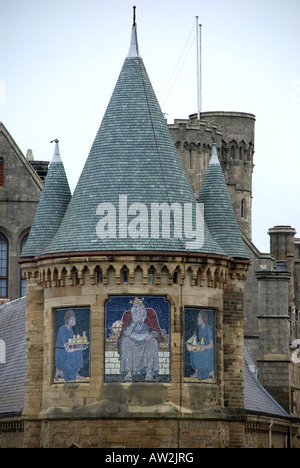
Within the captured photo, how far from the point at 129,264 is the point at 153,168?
3946mm

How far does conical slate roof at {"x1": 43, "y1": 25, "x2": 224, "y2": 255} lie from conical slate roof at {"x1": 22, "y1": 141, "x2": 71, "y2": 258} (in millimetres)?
874

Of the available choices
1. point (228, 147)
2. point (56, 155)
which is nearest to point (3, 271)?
point (56, 155)

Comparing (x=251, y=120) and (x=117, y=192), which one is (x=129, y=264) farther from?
(x=251, y=120)

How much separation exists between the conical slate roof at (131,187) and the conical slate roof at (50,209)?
2.87 feet

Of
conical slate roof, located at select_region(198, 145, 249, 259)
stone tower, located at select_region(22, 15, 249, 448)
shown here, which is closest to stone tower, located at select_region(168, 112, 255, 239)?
conical slate roof, located at select_region(198, 145, 249, 259)

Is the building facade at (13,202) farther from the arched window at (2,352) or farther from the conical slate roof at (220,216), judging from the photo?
the conical slate roof at (220,216)

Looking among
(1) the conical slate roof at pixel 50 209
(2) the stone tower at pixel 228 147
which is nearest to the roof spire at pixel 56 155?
(1) the conical slate roof at pixel 50 209

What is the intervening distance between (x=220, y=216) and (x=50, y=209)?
6.15 m

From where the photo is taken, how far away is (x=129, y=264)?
264ft

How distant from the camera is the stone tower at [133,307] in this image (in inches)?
3150

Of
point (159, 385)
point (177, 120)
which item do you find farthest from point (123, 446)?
point (177, 120)

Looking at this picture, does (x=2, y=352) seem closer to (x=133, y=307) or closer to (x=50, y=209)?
(x=50, y=209)

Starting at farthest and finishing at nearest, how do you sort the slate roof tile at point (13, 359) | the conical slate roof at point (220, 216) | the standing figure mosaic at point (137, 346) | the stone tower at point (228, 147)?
1. the stone tower at point (228, 147)
2. the slate roof tile at point (13, 359)
3. the conical slate roof at point (220, 216)
4. the standing figure mosaic at point (137, 346)
